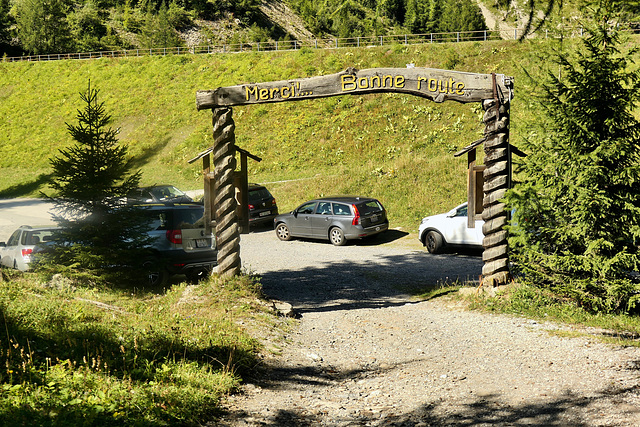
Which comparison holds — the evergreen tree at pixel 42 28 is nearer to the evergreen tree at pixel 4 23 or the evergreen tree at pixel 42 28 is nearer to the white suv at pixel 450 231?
the evergreen tree at pixel 4 23

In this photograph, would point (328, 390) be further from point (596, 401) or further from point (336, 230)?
point (336, 230)

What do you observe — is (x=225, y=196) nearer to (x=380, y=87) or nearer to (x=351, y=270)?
(x=380, y=87)

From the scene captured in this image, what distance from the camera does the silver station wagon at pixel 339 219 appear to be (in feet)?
60.3

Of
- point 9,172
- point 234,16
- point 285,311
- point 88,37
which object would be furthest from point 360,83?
point 234,16

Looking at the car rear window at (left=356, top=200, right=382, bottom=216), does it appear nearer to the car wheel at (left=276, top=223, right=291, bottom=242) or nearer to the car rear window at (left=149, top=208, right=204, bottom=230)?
the car wheel at (left=276, top=223, right=291, bottom=242)

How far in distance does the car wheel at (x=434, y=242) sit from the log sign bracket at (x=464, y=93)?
6.38 m

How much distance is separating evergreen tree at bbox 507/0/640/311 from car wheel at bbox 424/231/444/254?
7.34 meters

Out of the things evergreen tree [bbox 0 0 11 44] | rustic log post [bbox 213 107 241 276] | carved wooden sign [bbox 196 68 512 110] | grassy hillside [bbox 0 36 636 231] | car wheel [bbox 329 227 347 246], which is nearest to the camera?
carved wooden sign [bbox 196 68 512 110]

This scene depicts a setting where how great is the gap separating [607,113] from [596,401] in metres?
4.82

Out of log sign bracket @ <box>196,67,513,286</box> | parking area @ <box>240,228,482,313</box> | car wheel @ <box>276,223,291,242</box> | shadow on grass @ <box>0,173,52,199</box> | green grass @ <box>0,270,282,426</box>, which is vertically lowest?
parking area @ <box>240,228,482,313</box>

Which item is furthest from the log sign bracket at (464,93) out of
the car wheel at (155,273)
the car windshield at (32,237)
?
the car windshield at (32,237)

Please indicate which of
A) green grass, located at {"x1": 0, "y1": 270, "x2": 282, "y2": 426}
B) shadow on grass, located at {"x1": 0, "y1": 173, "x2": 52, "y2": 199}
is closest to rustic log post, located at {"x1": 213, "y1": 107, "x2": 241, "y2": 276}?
green grass, located at {"x1": 0, "y1": 270, "x2": 282, "y2": 426}

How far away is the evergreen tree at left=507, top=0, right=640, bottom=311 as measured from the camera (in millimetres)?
8219

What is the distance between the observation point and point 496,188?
31.8 feet
